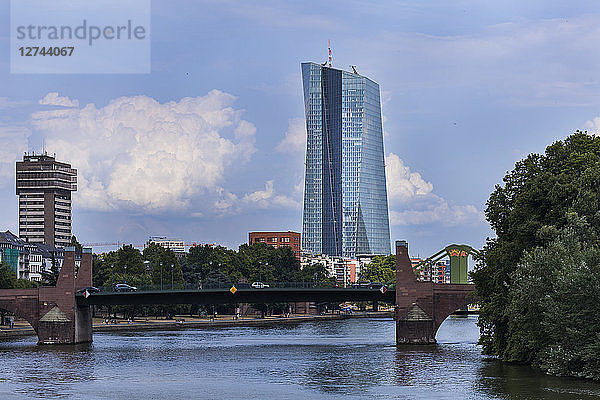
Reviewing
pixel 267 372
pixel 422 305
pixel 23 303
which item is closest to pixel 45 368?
pixel 267 372

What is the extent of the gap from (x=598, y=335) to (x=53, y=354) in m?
65.4

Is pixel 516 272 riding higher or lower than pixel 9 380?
higher

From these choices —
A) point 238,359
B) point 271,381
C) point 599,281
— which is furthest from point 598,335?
point 238,359

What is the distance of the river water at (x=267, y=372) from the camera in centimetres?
7819

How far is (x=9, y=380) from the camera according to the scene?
88.9m

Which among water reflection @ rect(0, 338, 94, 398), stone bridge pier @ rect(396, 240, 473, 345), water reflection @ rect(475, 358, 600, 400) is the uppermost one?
stone bridge pier @ rect(396, 240, 473, 345)

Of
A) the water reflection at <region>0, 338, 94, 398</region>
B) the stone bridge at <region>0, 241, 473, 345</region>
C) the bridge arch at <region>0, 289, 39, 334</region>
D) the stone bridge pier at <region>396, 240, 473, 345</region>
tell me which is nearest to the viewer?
the water reflection at <region>0, 338, 94, 398</region>

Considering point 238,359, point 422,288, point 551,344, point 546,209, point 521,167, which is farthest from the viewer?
point 422,288

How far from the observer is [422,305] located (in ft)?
437

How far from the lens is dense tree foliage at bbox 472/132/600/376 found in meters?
77.8

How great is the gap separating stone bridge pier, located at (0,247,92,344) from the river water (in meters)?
3.32

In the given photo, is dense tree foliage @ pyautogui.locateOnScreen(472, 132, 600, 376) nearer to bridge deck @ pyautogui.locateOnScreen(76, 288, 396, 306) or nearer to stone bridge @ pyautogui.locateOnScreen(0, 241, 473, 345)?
stone bridge @ pyautogui.locateOnScreen(0, 241, 473, 345)

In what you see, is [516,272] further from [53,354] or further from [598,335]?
[53,354]

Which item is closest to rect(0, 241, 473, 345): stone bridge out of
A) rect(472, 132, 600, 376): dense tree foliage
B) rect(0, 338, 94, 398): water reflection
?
rect(0, 338, 94, 398): water reflection
